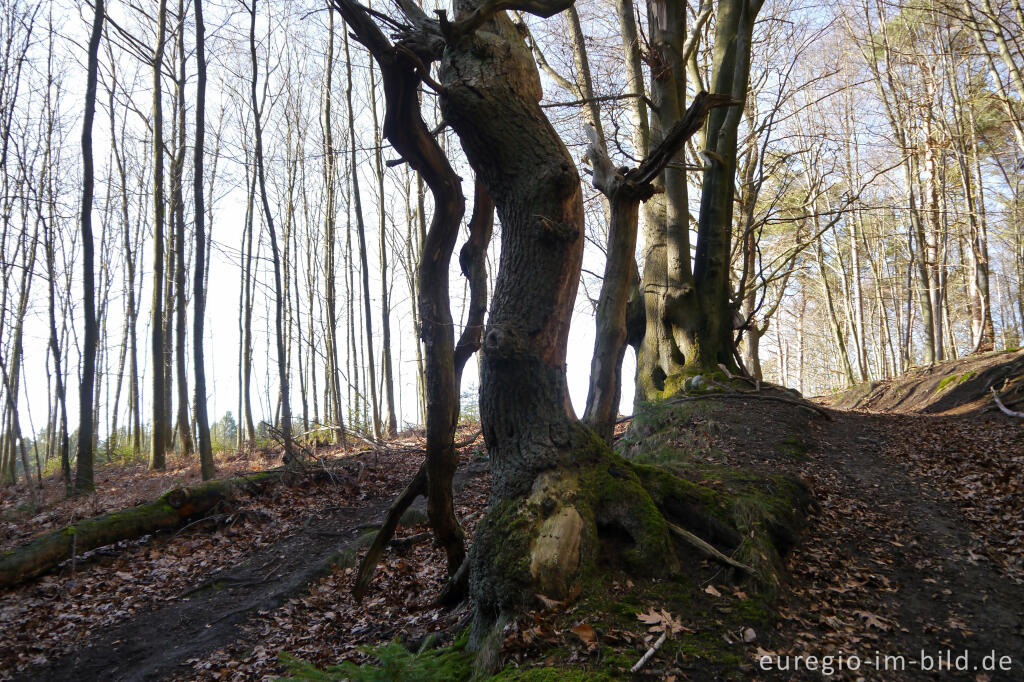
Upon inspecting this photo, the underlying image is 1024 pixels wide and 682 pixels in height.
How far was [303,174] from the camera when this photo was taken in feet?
77.7

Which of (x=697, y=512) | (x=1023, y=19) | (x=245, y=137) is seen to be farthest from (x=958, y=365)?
(x=245, y=137)

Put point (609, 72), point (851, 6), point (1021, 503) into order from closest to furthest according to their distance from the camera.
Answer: point (1021, 503), point (609, 72), point (851, 6)

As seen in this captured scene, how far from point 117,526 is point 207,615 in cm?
272

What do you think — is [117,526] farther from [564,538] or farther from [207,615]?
[564,538]

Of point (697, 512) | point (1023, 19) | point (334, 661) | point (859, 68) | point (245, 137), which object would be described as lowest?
point (334, 661)

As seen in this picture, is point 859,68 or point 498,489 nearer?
point 498,489

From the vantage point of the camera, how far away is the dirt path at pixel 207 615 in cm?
495

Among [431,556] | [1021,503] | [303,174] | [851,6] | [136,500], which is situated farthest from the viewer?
[303,174]

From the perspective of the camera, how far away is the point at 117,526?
295 inches

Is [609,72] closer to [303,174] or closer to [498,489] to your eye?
[498,489]

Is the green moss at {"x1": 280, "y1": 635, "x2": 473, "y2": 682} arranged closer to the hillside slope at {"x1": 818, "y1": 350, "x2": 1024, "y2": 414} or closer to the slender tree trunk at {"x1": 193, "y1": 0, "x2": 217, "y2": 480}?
the slender tree trunk at {"x1": 193, "y1": 0, "x2": 217, "y2": 480}

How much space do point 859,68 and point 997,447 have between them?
18296 millimetres

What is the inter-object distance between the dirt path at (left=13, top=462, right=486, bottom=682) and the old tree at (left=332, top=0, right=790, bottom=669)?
244cm

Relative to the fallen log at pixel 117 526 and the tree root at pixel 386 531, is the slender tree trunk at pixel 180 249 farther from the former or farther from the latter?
the tree root at pixel 386 531
